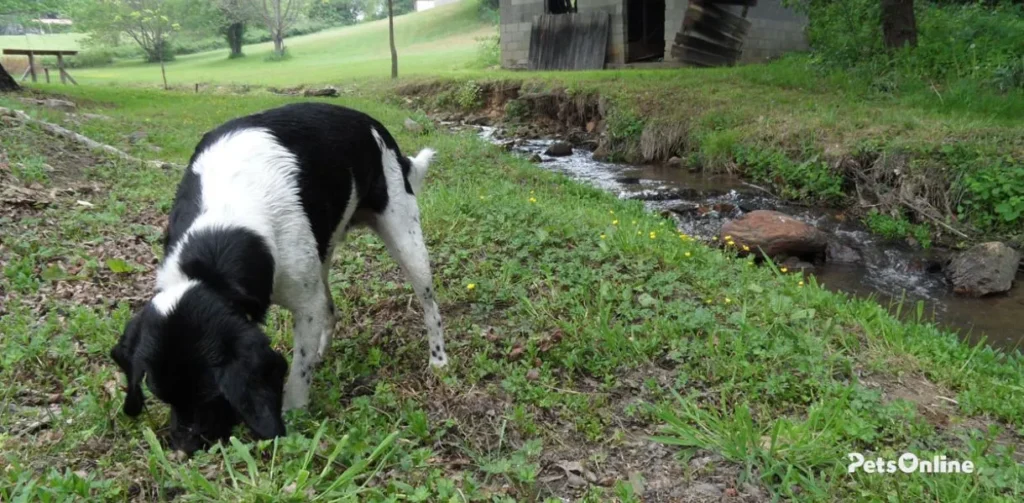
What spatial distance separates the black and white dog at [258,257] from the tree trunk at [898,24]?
12.0 metres

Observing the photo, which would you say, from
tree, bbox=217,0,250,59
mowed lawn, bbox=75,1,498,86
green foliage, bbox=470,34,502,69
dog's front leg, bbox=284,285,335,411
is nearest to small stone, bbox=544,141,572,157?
dog's front leg, bbox=284,285,335,411

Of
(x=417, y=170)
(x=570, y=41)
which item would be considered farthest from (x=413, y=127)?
(x=417, y=170)

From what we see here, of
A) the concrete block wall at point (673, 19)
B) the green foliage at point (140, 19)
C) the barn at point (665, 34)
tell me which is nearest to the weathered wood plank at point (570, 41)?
the barn at point (665, 34)

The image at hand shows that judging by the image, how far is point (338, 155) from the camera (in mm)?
3162

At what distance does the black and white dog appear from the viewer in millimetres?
2236

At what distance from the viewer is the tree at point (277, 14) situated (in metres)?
44.8

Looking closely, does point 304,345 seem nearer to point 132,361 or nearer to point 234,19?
point 132,361

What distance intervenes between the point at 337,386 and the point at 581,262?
214 cm

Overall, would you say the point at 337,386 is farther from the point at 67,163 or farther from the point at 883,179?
the point at 883,179

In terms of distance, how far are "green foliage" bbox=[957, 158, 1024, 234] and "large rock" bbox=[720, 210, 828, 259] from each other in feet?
5.33

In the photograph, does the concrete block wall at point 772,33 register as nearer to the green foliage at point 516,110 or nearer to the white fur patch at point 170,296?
the green foliage at point 516,110

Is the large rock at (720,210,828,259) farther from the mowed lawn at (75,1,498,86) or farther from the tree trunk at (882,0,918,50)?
the mowed lawn at (75,1,498,86)

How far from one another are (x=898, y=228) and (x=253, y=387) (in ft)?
23.8

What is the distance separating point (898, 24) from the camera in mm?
12258
